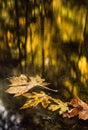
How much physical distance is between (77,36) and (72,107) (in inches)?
20.0

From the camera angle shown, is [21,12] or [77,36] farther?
[21,12]

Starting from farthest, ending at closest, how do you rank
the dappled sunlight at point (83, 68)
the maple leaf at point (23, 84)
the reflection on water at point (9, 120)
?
1. the maple leaf at point (23, 84)
2. the dappled sunlight at point (83, 68)
3. the reflection on water at point (9, 120)

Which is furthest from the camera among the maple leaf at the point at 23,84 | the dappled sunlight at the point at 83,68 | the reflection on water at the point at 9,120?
the maple leaf at the point at 23,84

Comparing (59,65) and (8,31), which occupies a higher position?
(8,31)

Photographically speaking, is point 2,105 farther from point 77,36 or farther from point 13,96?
point 77,36

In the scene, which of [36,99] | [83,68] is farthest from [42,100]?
[83,68]

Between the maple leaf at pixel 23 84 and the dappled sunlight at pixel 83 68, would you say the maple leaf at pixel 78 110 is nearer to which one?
the dappled sunlight at pixel 83 68

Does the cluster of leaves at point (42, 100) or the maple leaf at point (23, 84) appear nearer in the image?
the cluster of leaves at point (42, 100)

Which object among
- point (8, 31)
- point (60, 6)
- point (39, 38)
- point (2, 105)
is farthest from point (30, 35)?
point (2, 105)

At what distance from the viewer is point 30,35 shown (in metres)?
2.28

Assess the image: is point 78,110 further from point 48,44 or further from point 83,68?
point 48,44

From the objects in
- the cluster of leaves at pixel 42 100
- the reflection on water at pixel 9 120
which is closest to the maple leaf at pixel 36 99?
the cluster of leaves at pixel 42 100

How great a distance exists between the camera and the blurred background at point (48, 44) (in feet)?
6.24

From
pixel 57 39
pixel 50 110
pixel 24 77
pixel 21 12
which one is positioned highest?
pixel 21 12
